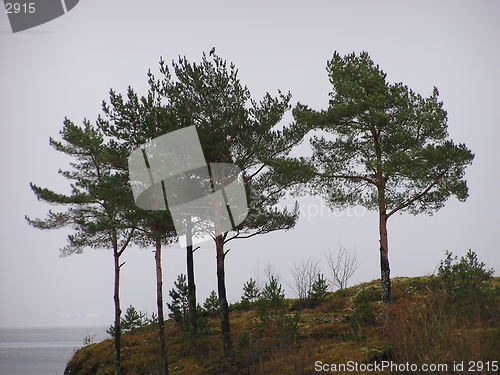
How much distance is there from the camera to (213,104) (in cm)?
1906

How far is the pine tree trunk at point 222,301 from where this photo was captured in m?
17.7

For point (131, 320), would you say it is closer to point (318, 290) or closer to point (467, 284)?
point (318, 290)

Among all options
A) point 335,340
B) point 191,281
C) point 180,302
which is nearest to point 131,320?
point 180,302

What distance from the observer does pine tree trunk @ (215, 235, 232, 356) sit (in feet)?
58.2

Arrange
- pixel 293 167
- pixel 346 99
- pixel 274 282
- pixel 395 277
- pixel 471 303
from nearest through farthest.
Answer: pixel 471 303
pixel 274 282
pixel 293 167
pixel 346 99
pixel 395 277

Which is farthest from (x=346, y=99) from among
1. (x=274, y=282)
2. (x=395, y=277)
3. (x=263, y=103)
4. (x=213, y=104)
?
(x=395, y=277)

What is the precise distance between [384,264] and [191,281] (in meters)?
8.11

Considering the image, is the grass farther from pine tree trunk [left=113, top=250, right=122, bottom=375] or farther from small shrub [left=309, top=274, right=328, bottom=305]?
pine tree trunk [left=113, top=250, right=122, bottom=375]

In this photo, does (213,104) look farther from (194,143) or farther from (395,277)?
(395,277)

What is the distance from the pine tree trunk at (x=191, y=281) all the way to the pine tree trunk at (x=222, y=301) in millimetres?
2093

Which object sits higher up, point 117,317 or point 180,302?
point 180,302

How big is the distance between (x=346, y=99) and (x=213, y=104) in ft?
18.9

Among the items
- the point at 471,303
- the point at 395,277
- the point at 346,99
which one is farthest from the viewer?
the point at 395,277

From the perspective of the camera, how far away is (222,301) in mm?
18312
